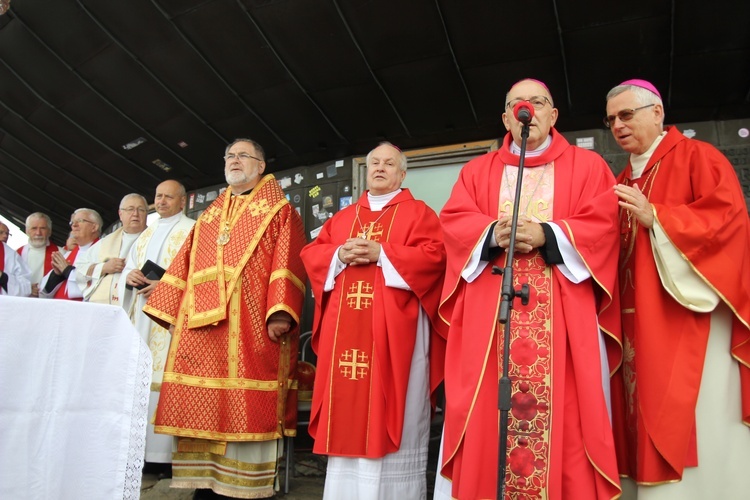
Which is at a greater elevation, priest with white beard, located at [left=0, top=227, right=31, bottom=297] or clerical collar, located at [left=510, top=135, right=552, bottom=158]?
clerical collar, located at [left=510, top=135, right=552, bottom=158]

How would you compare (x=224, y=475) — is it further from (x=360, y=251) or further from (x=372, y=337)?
(x=360, y=251)

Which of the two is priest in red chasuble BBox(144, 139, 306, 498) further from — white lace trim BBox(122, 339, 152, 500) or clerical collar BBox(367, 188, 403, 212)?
white lace trim BBox(122, 339, 152, 500)

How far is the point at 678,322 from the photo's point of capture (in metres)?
2.93

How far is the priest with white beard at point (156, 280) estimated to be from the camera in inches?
181

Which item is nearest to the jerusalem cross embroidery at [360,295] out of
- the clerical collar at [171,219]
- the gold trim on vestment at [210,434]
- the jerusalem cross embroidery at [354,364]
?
the jerusalem cross embroidery at [354,364]

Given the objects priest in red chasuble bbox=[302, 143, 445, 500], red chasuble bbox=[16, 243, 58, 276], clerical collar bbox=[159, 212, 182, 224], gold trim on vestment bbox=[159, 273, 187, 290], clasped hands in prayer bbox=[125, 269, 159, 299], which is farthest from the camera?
red chasuble bbox=[16, 243, 58, 276]

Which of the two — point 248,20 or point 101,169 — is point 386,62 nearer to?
point 248,20

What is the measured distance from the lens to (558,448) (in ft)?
8.77

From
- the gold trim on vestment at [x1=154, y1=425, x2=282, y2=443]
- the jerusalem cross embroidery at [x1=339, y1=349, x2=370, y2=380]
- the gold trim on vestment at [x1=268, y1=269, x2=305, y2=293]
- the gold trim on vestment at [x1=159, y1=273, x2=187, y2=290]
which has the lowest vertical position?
the gold trim on vestment at [x1=154, y1=425, x2=282, y2=443]

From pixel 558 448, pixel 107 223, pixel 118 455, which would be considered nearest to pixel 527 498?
pixel 558 448

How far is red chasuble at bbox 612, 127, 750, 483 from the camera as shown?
109 inches

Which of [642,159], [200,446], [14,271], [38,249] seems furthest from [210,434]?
[38,249]

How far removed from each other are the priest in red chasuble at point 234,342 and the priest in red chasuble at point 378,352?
37 cm

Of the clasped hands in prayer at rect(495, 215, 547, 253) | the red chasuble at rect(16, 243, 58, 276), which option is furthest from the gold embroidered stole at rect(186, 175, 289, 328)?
the red chasuble at rect(16, 243, 58, 276)
